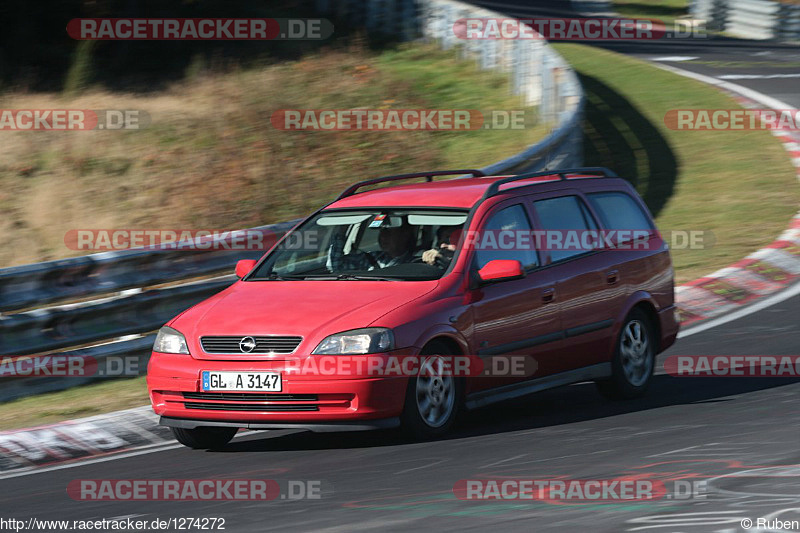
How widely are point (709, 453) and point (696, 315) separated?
219 inches

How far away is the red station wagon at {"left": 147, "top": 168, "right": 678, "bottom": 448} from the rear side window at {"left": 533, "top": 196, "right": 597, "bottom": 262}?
0.04 feet

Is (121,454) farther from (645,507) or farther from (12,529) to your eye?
(645,507)

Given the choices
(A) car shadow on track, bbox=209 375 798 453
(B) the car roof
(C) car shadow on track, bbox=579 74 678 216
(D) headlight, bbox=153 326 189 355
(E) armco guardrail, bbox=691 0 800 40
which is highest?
(E) armco guardrail, bbox=691 0 800 40

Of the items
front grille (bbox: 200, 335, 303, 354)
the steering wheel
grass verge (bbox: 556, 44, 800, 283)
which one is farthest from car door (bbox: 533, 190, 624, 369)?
grass verge (bbox: 556, 44, 800, 283)

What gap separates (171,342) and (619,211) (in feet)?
12.1

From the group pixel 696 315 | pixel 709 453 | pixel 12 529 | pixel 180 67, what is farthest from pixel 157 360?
pixel 180 67

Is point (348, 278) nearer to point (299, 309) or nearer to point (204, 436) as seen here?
point (299, 309)

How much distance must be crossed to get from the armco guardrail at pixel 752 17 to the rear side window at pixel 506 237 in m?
31.7

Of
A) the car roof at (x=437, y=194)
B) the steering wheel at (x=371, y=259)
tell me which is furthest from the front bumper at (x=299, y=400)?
the car roof at (x=437, y=194)

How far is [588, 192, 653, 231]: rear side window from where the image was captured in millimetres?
9477

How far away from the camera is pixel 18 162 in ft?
58.5

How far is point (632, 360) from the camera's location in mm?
9391

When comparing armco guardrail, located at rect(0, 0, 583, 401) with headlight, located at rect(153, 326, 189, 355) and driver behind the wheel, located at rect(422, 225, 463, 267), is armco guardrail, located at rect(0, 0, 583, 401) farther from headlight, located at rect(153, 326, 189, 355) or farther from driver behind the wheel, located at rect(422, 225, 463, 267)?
driver behind the wheel, located at rect(422, 225, 463, 267)

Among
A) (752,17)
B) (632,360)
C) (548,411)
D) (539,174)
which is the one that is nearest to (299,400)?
(548,411)
